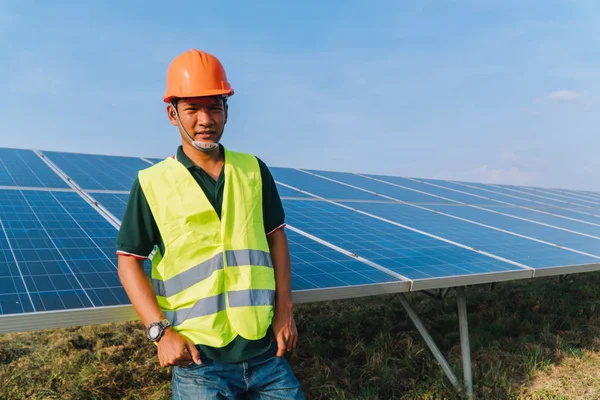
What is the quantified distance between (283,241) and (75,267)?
166 centimetres

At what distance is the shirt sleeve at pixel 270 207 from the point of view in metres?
3.05

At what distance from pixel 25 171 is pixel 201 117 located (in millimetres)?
4539

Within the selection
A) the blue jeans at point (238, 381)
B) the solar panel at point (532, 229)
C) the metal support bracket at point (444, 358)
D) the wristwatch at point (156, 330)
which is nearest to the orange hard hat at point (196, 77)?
the wristwatch at point (156, 330)

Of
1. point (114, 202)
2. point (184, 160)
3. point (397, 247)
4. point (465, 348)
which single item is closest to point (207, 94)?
point (184, 160)

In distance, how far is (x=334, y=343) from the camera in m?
6.91

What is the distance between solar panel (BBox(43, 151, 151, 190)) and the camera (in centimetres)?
623

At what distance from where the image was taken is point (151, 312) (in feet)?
8.65

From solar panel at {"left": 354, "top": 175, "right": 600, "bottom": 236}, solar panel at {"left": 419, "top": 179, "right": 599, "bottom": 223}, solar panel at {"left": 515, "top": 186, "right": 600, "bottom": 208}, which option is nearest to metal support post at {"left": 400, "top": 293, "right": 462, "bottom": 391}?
solar panel at {"left": 354, "top": 175, "right": 600, "bottom": 236}

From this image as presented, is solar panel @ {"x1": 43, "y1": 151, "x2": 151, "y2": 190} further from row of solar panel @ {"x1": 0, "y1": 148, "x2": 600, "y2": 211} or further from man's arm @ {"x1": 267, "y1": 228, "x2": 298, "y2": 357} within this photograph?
man's arm @ {"x1": 267, "y1": 228, "x2": 298, "y2": 357}

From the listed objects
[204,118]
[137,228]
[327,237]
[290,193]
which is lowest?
[327,237]

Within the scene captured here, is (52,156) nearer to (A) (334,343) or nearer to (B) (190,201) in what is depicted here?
(A) (334,343)

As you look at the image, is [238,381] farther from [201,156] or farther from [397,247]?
[397,247]

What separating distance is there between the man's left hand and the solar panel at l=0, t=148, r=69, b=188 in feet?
13.0

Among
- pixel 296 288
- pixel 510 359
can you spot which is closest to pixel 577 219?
pixel 510 359
